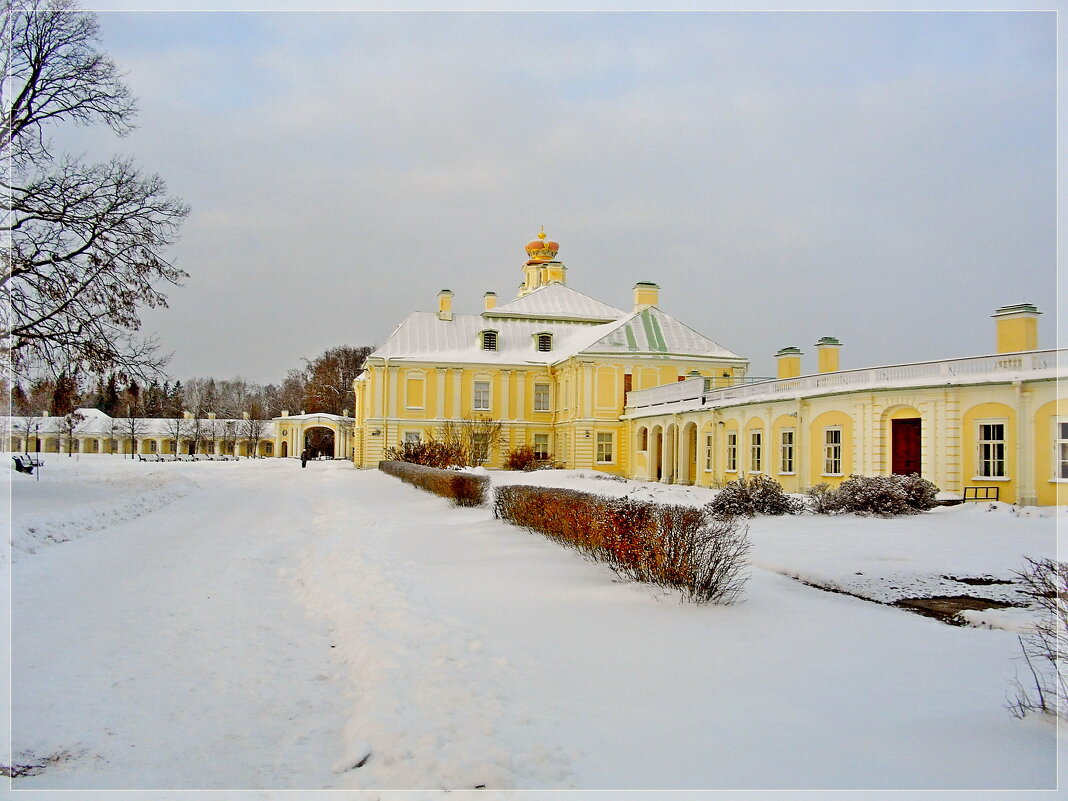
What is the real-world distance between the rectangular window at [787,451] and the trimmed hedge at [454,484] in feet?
37.4

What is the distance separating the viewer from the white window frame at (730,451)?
2919cm

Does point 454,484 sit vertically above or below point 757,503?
above

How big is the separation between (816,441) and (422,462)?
59.0 ft

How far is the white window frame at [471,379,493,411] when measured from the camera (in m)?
47.7

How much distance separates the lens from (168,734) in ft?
15.5

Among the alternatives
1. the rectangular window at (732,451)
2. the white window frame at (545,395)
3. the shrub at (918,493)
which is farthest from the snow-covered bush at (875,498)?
the white window frame at (545,395)

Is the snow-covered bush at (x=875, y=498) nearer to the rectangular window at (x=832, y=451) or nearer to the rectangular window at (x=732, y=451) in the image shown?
the rectangular window at (x=832, y=451)

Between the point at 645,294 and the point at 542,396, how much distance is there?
9.25 m

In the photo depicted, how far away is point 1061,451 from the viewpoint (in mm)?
18547

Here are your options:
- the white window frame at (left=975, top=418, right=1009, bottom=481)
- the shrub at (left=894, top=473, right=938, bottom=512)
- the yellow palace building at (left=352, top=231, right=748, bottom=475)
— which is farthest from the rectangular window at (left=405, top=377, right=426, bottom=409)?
the shrub at (left=894, top=473, right=938, bottom=512)

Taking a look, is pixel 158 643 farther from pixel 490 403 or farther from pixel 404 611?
pixel 490 403

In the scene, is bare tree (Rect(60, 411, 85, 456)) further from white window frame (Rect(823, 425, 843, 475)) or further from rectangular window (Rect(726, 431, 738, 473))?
white window frame (Rect(823, 425, 843, 475))

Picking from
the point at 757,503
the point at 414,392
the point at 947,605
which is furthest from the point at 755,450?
the point at 414,392

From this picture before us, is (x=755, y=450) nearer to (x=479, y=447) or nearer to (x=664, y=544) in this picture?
(x=479, y=447)
